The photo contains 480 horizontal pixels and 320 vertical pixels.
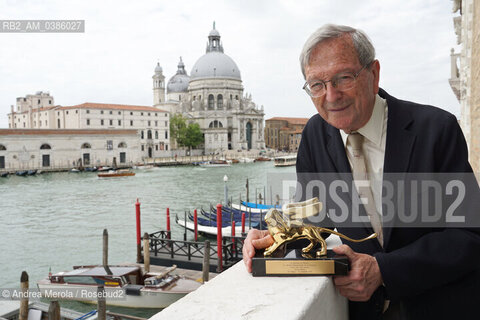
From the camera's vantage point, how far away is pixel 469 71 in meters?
4.30

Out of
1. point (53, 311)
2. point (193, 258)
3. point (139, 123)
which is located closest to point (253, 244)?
point (53, 311)

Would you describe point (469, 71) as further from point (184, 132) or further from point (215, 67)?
point (215, 67)

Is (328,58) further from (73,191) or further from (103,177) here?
(103,177)

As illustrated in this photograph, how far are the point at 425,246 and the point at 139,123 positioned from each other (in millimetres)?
45423

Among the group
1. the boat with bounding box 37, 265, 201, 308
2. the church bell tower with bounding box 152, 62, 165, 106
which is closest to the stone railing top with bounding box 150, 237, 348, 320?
the boat with bounding box 37, 265, 201, 308

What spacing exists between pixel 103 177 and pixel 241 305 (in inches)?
1156

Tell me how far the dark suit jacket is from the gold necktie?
0.09ft

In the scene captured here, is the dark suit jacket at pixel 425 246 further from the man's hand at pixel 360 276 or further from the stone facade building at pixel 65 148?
the stone facade building at pixel 65 148

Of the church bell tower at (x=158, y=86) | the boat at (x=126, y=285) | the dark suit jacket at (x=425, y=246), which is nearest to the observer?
the dark suit jacket at (x=425, y=246)

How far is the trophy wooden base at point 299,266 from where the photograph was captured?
1.02m

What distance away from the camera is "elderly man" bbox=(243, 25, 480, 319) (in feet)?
3.34

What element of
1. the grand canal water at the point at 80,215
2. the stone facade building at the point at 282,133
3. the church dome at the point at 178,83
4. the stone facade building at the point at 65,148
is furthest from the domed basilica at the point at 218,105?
the grand canal water at the point at 80,215

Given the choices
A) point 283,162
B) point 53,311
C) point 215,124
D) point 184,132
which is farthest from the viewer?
point 215,124

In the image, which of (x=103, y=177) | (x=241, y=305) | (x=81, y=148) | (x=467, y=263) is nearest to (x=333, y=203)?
(x=467, y=263)
